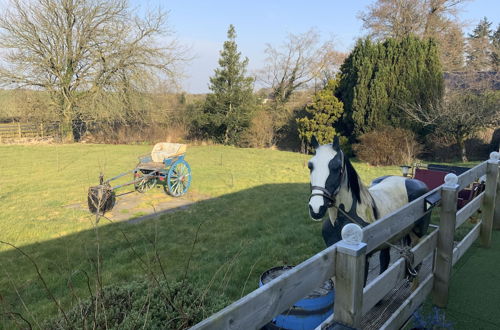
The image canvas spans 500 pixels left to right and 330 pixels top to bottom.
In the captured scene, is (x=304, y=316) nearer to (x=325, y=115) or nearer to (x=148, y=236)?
(x=148, y=236)

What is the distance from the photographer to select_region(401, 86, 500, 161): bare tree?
12.5 metres

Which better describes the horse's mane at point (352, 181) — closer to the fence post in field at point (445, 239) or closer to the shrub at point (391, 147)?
the fence post in field at point (445, 239)

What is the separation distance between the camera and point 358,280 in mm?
1578

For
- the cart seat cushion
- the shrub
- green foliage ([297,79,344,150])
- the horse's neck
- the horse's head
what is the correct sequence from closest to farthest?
the horse's head, the horse's neck, the cart seat cushion, the shrub, green foliage ([297,79,344,150])

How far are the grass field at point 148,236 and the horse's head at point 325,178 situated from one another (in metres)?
0.81

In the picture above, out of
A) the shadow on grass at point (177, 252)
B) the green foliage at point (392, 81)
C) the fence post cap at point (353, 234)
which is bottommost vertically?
the shadow on grass at point (177, 252)

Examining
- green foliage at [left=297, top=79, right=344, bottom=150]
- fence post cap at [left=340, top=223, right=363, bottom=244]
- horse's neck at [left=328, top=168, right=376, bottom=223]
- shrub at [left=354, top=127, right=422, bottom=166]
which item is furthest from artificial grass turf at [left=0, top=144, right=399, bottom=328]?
green foliage at [left=297, top=79, right=344, bottom=150]

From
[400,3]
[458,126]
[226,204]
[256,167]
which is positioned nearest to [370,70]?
[458,126]

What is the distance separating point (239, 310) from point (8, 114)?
25.0m

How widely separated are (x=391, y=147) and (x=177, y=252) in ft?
37.2

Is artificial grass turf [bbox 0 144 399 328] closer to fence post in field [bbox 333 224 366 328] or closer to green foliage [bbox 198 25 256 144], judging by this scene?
fence post in field [bbox 333 224 366 328]

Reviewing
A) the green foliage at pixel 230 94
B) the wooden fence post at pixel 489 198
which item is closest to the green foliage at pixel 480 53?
the green foliage at pixel 230 94

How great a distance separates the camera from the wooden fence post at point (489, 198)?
3976 millimetres

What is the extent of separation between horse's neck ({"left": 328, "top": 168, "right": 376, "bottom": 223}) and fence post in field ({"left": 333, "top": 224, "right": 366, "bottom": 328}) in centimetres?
109
